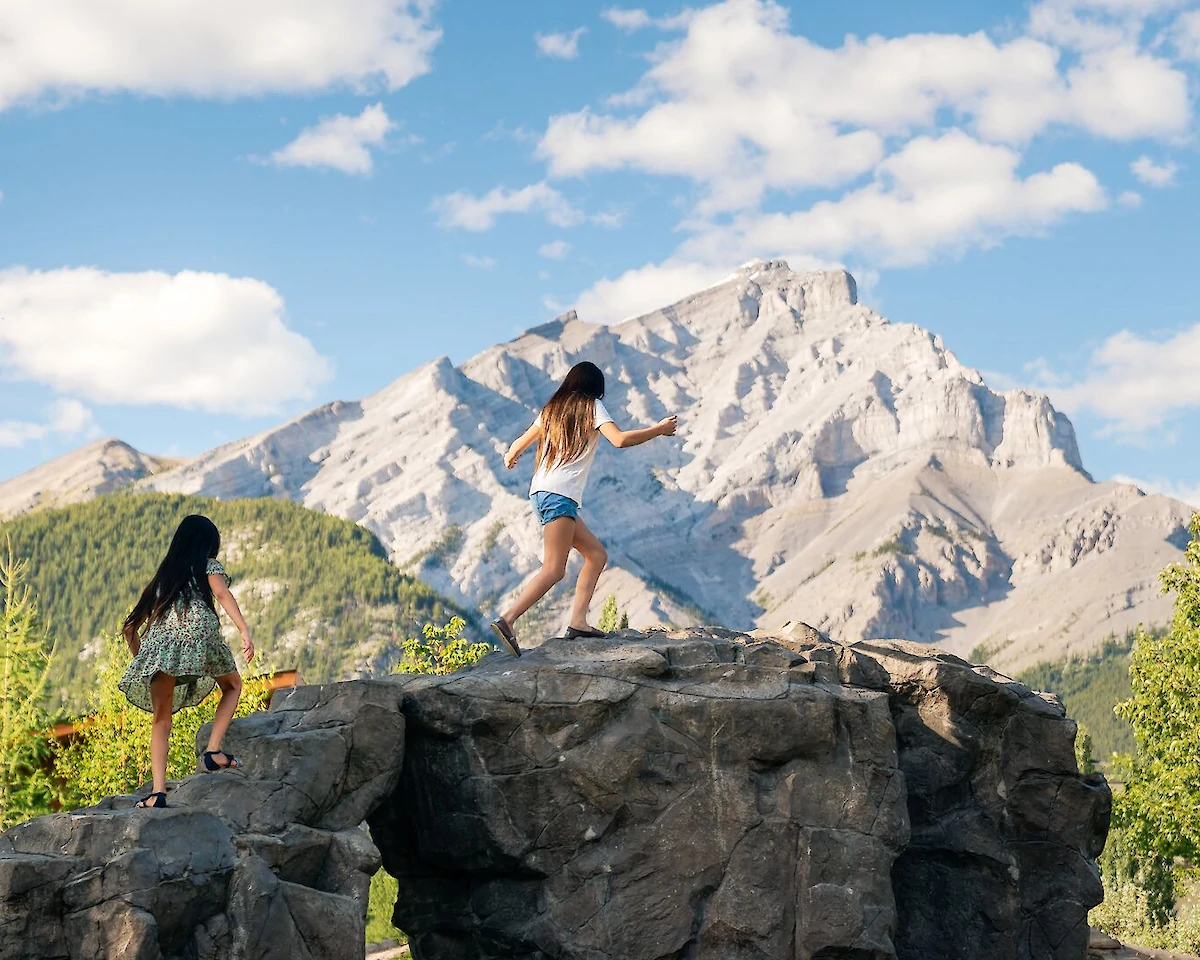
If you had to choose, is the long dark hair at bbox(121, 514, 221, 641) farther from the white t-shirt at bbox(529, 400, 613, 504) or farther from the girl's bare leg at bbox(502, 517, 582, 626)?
the white t-shirt at bbox(529, 400, 613, 504)

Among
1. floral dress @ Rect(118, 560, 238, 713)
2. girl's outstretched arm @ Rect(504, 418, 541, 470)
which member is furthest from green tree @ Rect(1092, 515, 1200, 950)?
floral dress @ Rect(118, 560, 238, 713)

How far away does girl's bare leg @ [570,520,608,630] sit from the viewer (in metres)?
17.9

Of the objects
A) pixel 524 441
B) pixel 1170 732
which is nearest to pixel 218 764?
pixel 524 441

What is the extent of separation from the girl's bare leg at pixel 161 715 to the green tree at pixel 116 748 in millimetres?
20358

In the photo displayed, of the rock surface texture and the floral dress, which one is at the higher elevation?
the floral dress

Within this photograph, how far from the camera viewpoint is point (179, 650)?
15.0 meters

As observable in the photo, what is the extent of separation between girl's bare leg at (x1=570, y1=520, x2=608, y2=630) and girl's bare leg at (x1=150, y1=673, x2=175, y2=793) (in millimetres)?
5241

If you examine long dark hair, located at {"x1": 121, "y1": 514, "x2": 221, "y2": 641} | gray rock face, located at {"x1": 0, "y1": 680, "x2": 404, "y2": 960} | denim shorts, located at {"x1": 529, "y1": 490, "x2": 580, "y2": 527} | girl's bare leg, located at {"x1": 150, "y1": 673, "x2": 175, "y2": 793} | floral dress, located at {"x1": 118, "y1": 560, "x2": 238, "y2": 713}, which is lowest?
gray rock face, located at {"x1": 0, "y1": 680, "x2": 404, "y2": 960}

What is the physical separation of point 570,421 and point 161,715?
6110 mm

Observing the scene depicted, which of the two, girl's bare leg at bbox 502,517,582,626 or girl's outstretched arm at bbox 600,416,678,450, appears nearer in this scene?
girl's outstretched arm at bbox 600,416,678,450

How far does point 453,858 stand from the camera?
17328 millimetres

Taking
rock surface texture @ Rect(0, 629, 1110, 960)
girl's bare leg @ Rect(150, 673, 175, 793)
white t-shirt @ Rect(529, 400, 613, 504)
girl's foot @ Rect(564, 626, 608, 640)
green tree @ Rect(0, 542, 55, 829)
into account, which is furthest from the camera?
green tree @ Rect(0, 542, 55, 829)

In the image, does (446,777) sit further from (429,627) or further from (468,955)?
(429,627)

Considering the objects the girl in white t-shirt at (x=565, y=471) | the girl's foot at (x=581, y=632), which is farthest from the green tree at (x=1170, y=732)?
the girl in white t-shirt at (x=565, y=471)
